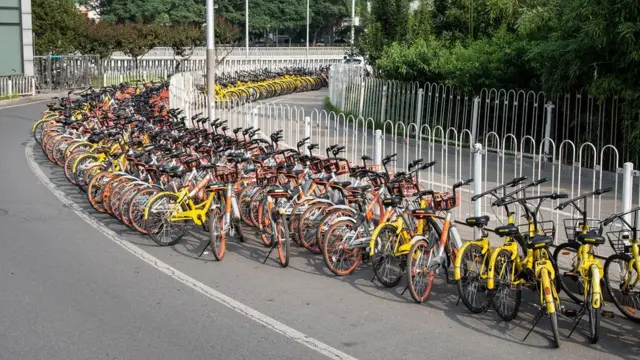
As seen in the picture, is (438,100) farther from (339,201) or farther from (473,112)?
(339,201)

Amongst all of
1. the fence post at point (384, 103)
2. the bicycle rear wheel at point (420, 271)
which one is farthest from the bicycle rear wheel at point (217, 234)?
the fence post at point (384, 103)

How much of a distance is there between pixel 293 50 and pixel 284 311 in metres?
57.3

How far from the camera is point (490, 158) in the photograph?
14.4 meters

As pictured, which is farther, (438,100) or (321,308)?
(438,100)

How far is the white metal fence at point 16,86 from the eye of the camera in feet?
94.9

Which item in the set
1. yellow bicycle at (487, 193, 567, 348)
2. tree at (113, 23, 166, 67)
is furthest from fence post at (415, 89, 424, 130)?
tree at (113, 23, 166, 67)

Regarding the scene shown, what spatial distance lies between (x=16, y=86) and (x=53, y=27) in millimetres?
9231

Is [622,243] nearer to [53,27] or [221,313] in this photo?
[221,313]

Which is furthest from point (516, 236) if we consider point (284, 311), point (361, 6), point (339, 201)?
point (361, 6)

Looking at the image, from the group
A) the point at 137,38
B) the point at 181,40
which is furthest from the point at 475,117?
the point at 181,40

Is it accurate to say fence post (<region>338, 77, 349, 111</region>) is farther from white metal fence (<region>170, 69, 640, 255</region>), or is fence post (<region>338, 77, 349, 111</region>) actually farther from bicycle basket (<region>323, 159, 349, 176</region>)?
bicycle basket (<region>323, 159, 349, 176</region>)

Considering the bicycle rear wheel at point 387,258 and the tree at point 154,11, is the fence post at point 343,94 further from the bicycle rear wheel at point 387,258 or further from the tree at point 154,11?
the tree at point 154,11

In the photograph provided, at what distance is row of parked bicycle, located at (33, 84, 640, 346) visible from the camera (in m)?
6.67

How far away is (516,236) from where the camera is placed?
677 centimetres
